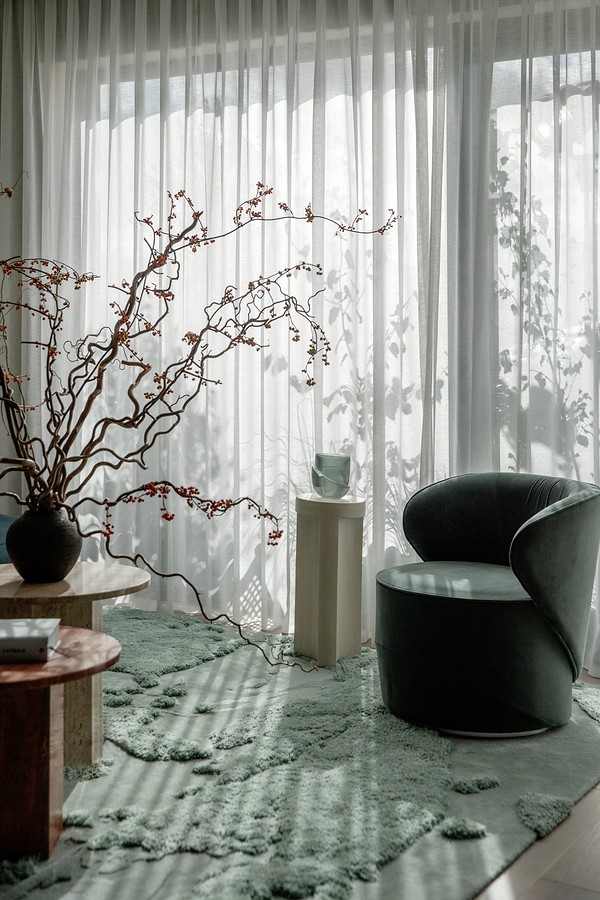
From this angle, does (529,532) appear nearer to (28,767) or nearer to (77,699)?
(77,699)

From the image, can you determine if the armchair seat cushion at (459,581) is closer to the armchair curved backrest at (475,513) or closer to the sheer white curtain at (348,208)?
the armchair curved backrest at (475,513)

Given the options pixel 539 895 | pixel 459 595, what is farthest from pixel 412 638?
pixel 539 895

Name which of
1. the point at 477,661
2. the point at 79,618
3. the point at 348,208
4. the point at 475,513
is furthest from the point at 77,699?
the point at 348,208

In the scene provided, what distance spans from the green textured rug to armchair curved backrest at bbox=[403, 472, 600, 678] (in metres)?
0.39

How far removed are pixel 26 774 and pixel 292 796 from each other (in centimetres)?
66

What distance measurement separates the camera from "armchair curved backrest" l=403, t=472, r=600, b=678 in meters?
2.58

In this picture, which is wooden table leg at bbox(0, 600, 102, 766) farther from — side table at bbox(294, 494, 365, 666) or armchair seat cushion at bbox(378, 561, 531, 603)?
side table at bbox(294, 494, 365, 666)

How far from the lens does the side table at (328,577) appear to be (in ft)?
11.1

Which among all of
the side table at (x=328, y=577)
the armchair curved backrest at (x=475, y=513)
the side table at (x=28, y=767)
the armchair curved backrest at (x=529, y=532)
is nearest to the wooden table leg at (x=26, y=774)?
the side table at (x=28, y=767)

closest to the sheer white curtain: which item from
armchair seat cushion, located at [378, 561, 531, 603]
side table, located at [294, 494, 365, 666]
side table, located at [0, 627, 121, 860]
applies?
side table, located at [294, 494, 365, 666]

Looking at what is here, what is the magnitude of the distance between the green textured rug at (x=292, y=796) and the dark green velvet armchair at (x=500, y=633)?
0.07m

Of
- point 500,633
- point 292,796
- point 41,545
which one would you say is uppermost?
point 41,545

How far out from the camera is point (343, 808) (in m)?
2.12

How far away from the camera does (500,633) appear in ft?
8.50
